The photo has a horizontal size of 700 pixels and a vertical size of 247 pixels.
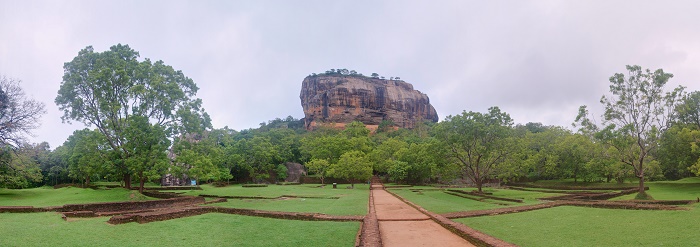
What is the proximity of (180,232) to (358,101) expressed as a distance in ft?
325

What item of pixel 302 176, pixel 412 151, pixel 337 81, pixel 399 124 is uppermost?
pixel 337 81

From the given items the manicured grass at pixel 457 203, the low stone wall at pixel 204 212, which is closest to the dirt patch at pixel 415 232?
the low stone wall at pixel 204 212

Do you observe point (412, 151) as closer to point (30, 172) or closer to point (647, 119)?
point (647, 119)

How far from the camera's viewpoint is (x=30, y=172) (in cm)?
2444

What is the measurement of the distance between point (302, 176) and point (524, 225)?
A: 46211 mm

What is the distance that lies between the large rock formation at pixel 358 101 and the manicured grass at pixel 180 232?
295ft

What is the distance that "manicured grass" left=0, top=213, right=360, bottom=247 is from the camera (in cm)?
821

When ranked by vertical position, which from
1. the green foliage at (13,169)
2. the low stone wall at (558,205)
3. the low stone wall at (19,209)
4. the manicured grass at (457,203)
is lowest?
the manicured grass at (457,203)

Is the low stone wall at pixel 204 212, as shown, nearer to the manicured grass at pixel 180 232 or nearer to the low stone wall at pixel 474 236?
the manicured grass at pixel 180 232

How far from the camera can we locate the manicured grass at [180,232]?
8.21 metres

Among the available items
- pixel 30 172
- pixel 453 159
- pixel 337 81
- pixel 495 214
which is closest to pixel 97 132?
pixel 30 172

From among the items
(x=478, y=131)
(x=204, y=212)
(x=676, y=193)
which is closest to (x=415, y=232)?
(x=204, y=212)

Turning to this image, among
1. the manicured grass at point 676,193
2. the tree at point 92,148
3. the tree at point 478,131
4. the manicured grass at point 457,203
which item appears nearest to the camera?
the manicured grass at point 457,203

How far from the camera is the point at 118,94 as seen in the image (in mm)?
22922
